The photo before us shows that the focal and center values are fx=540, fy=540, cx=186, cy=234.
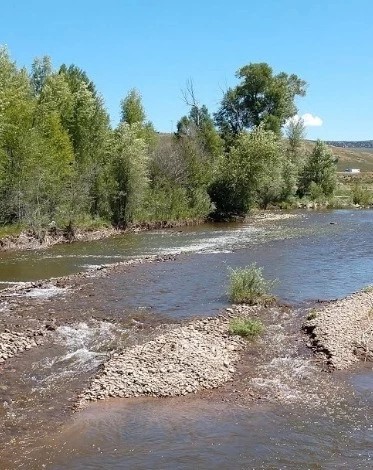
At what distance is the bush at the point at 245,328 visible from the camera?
800 inches

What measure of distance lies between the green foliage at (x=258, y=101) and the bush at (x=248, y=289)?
60435 mm

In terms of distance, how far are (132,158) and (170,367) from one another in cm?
3955

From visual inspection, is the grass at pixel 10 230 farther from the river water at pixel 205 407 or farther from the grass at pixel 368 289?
the grass at pixel 368 289

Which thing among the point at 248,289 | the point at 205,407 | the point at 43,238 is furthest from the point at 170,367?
the point at 43,238

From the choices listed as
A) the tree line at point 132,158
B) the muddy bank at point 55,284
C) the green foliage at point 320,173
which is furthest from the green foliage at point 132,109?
the muddy bank at point 55,284

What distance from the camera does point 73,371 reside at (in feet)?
56.8

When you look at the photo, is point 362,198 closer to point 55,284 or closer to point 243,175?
point 243,175

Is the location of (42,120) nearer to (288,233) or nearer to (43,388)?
(288,233)

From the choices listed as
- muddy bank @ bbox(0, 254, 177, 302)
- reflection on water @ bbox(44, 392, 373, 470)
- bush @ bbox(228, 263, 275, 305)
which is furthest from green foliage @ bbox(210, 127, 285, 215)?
reflection on water @ bbox(44, 392, 373, 470)

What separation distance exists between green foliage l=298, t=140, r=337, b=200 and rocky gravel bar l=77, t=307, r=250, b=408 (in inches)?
2820

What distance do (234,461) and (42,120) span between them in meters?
44.6

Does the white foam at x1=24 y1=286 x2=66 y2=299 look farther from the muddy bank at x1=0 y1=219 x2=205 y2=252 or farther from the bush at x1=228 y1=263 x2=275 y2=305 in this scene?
the muddy bank at x1=0 y1=219 x2=205 y2=252

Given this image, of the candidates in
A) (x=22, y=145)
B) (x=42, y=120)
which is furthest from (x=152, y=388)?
(x=42, y=120)

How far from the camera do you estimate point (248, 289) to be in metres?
25.5
